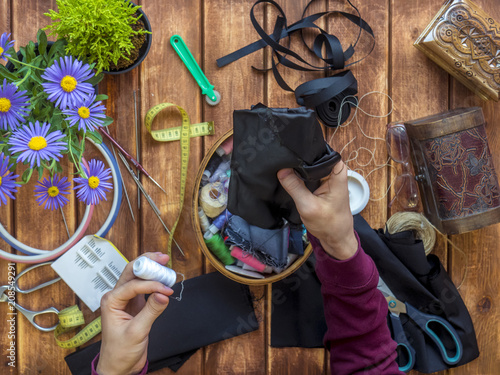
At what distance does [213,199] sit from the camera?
4.00 ft

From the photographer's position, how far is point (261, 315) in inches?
51.8

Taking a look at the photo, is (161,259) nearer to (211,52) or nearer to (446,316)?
(211,52)

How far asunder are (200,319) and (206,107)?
22.7 inches

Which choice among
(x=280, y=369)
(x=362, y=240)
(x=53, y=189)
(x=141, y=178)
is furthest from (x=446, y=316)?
(x=53, y=189)

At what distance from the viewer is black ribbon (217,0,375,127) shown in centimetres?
127

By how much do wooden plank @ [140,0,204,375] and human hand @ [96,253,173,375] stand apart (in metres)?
0.29

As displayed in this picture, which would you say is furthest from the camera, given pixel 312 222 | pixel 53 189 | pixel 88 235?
pixel 88 235

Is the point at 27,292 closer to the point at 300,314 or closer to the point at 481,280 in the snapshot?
the point at 300,314

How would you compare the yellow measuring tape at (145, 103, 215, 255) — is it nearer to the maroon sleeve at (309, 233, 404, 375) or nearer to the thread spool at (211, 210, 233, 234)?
the thread spool at (211, 210, 233, 234)

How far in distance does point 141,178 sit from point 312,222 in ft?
1.84

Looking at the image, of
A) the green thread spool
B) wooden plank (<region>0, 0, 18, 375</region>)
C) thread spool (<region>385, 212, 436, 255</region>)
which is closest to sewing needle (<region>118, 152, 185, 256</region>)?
the green thread spool

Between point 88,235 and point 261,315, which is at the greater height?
point 88,235

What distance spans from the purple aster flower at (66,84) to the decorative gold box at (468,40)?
0.87 metres

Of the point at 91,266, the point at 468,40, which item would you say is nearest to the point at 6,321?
the point at 91,266
